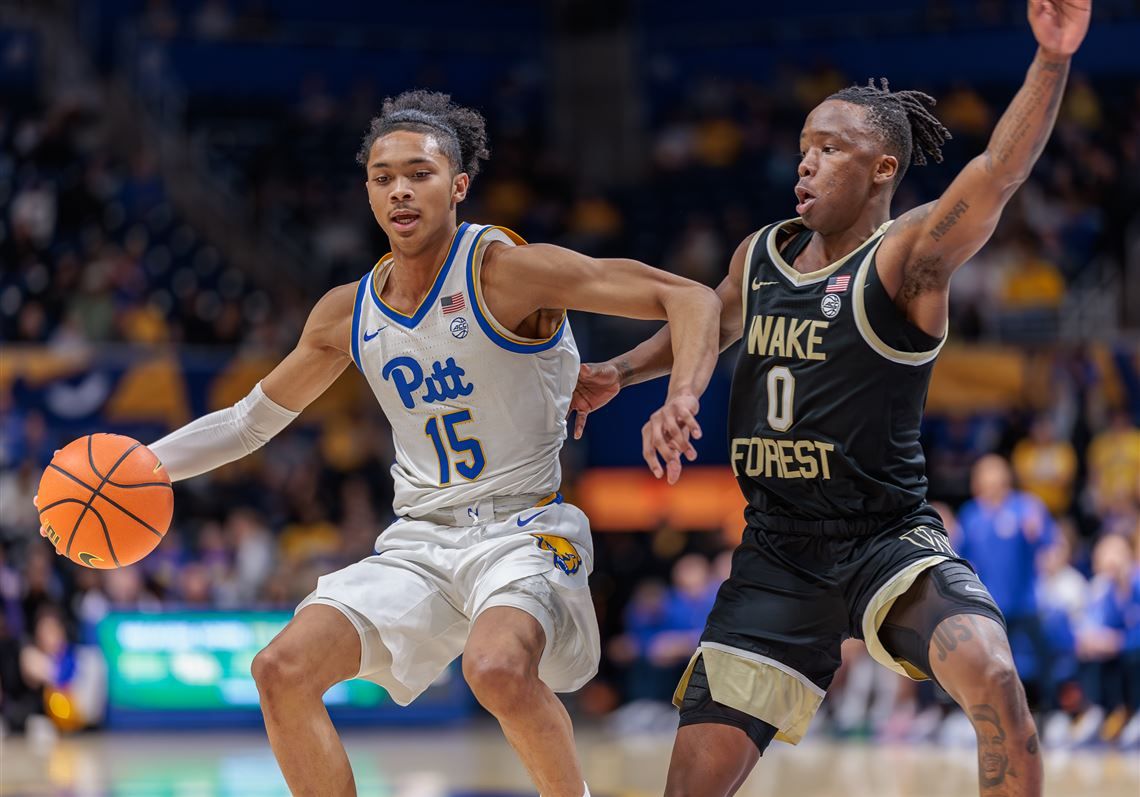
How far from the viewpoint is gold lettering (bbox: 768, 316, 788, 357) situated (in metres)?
4.91

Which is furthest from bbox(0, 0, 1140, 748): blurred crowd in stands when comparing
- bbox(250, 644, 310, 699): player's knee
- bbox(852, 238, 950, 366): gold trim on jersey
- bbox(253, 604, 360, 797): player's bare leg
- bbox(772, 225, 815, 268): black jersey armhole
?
bbox(250, 644, 310, 699): player's knee

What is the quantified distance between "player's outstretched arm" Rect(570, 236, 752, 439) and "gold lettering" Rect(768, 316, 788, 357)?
35 centimetres

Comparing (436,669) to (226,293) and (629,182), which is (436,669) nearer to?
(226,293)

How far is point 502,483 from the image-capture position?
520 cm

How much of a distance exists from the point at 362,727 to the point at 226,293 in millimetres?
6249

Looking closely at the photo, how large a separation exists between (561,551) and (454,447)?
492mm

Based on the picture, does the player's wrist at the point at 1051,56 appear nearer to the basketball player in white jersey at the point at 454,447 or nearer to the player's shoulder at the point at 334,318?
the basketball player in white jersey at the point at 454,447

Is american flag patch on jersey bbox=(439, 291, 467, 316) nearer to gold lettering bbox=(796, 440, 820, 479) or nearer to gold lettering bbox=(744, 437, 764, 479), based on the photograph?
gold lettering bbox=(744, 437, 764, 479)

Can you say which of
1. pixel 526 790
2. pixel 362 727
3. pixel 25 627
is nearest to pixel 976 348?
pixel 362 727

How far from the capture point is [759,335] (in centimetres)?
497

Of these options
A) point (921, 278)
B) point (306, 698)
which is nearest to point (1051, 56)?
point (921, 278)

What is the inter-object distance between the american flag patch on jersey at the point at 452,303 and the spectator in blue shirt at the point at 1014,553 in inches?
281

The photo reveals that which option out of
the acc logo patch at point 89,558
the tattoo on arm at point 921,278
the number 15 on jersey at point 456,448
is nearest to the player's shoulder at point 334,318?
the number 15 on jersey at point 456,448

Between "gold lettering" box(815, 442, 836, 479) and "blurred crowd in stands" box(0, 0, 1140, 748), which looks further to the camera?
"blurred crowd in stands" box(0, 0, 1140, 748)
